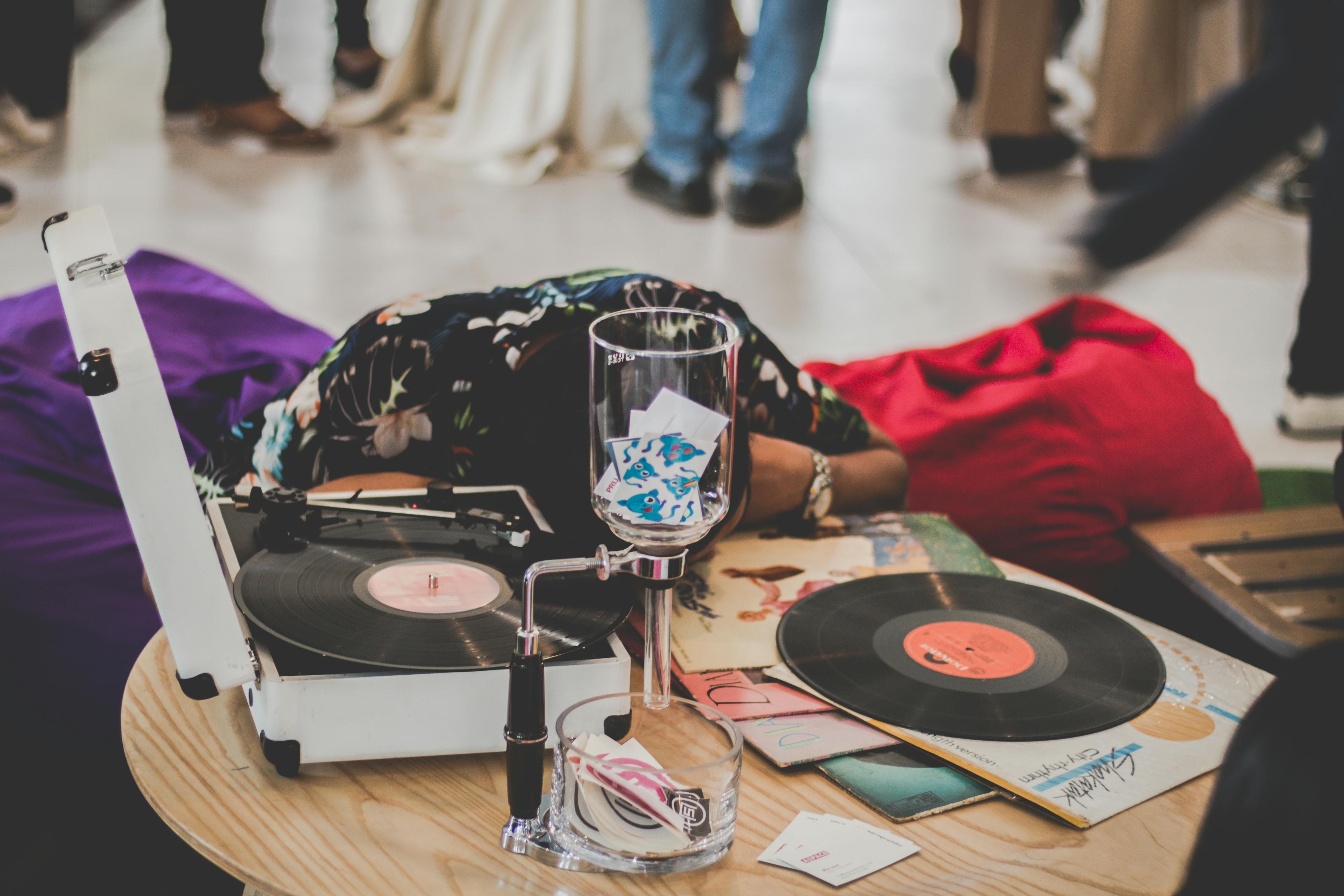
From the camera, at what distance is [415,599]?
0.89 m

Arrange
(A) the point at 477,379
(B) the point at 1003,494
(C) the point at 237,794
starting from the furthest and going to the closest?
(B) the point at 1003,494 → (A) the point at 477,379 → (C) the point at 237,794

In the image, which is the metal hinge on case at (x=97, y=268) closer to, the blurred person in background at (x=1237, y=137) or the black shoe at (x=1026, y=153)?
the blurred person in background at (x=1237, y=137)

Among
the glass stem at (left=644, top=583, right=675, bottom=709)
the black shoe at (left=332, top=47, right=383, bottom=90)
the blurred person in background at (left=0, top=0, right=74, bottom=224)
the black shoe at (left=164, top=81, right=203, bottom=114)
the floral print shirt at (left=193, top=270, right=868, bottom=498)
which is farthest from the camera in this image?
the black shoe at (left=332, top=47, right=383, bottom=90)

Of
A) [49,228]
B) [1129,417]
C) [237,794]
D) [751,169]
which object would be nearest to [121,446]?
[49,228]

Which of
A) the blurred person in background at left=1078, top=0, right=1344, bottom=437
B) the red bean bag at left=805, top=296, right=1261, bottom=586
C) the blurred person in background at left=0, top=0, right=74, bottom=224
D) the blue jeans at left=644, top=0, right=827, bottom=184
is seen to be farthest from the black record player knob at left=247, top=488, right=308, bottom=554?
the blurred person in background at left=0, top=0, right=74, bottom=224

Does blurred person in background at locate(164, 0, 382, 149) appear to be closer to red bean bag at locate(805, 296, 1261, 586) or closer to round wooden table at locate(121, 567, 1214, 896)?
red bean bag at locate(805, 296, 1261, 586)

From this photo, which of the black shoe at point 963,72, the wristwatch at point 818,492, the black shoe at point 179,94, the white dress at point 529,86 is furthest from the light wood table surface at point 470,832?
the black shoe at point 963,72

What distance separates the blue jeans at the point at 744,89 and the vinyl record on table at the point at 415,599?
2780mm

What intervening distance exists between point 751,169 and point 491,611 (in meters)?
3.09

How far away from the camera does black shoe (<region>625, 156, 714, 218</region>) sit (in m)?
3.84

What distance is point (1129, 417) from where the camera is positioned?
1.81 m

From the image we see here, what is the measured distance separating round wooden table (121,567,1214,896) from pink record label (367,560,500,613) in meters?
0.10

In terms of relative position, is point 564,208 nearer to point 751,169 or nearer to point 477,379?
point 751,169

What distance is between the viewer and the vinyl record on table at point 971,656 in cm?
90
